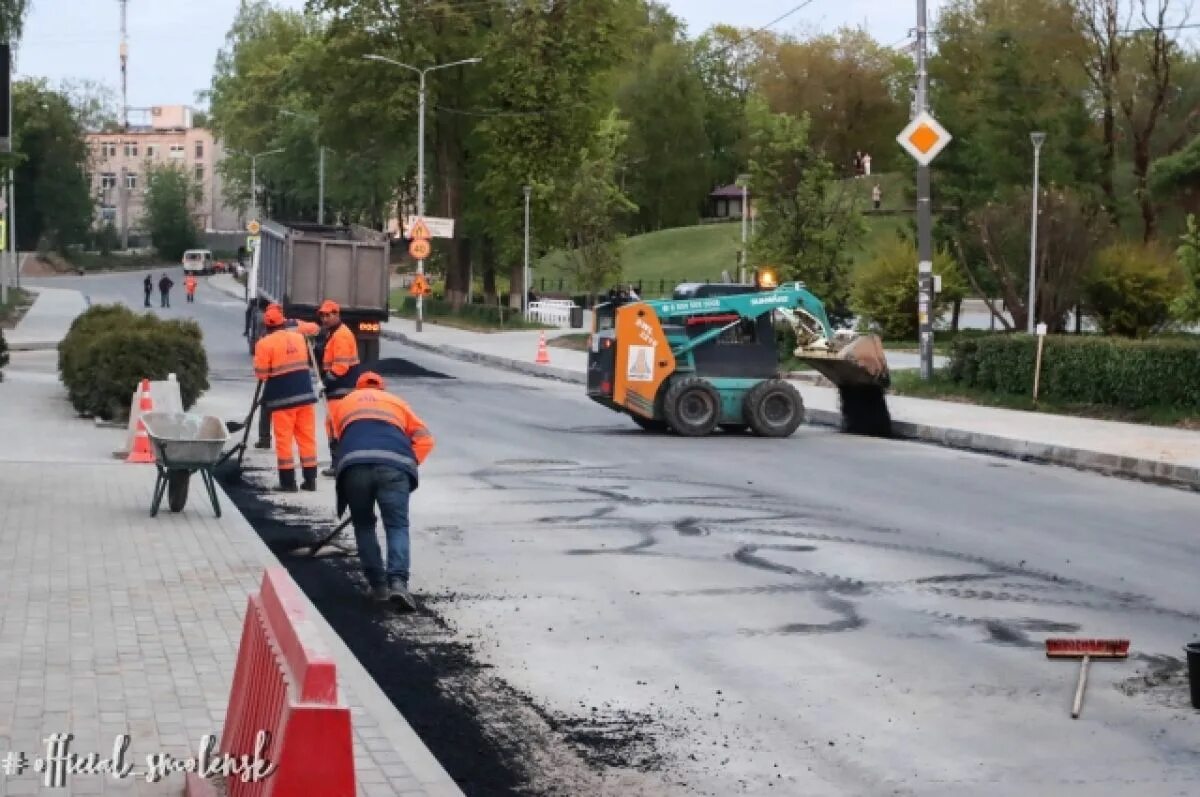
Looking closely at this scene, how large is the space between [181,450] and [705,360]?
39.7 feet

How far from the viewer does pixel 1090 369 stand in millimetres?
28719

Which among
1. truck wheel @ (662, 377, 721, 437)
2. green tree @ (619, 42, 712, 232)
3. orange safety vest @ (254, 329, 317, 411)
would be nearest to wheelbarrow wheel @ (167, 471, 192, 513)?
orange safety vest @ (254, 329, 317, 411)

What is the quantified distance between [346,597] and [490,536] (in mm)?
3167

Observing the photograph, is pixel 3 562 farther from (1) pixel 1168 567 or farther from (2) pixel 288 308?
(2) pixel 288 308

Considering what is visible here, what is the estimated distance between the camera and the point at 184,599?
37.9ft

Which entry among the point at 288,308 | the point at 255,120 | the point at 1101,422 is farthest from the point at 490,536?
the point at 255,120

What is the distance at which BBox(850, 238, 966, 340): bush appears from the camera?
169ft

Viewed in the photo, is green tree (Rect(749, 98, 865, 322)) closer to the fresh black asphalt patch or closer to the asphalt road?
the asphalt road

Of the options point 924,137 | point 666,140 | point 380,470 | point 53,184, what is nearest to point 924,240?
point 924,137

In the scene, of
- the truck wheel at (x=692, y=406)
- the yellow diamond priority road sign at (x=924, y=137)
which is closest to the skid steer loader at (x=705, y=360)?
the truck wheel at (x=692, y=406)

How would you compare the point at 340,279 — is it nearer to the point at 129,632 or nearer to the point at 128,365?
the point at 128,365

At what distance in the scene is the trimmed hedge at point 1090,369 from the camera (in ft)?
87.9

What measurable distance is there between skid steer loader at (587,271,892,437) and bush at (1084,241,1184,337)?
74.4 feet

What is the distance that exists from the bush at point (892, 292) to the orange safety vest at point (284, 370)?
1330 inches
